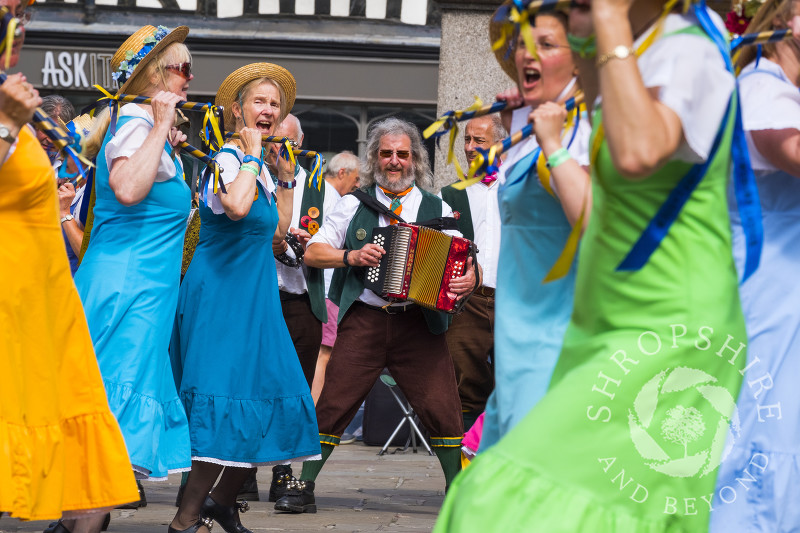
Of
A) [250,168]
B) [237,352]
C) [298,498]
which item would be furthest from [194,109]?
[298,498]

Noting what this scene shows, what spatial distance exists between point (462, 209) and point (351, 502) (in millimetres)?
1782

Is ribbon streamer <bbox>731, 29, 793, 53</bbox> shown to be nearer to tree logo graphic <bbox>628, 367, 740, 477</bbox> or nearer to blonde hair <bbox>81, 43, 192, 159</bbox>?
tree logo graphic <bbox>628, 367, 740, 477</bbox>

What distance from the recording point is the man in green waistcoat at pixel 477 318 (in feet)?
23.2

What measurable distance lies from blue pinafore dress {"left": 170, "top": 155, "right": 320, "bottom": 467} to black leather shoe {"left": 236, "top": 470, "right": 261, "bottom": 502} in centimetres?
148

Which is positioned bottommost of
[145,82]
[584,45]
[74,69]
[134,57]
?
[584,45]

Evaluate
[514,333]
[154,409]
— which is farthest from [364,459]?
[514,333]

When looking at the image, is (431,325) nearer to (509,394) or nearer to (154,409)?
(154,409)

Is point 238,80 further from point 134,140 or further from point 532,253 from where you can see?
point 532,253

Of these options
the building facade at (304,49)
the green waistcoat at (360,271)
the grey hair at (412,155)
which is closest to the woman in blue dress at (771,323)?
the green waistcoat at (360,271)

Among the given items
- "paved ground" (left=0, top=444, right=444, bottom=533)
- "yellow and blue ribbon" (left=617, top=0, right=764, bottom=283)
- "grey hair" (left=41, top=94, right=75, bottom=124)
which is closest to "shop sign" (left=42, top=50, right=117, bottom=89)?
"grey hair" (left=41, top=94, right=75, bottom=124)

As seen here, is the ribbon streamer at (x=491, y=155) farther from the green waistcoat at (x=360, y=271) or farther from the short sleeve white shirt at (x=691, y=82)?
the green waistcoat at (x=360, y=271)

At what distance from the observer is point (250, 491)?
6766mm

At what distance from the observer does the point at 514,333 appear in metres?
3.51

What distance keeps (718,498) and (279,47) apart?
14433 mm
